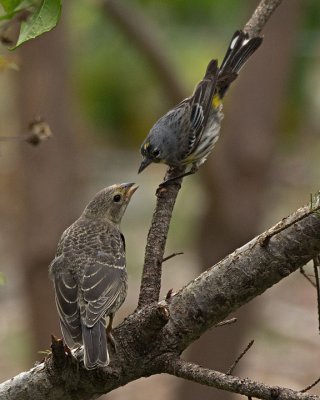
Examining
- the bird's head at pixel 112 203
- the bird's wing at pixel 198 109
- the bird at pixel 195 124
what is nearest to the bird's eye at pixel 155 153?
the bird at pixel 195 124

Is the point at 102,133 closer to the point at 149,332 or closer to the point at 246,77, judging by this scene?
the point at 246,77

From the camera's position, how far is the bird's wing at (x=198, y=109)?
6570 millimetres

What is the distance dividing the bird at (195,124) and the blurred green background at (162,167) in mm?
1706

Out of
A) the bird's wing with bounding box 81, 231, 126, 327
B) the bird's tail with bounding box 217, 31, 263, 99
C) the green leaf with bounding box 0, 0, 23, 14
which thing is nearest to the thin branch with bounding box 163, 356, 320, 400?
the bird's wing with bounding box 81, 231, 126, 327

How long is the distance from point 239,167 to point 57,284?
554 centimetres

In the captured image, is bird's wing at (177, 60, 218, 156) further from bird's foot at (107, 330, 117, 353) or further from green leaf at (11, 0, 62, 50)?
green leaf at (11, 0, 62, 50)

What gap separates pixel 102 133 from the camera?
15.2 meters

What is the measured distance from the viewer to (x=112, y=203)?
583 centimetres

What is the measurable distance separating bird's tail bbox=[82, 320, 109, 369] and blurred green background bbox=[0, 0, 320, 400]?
394cm

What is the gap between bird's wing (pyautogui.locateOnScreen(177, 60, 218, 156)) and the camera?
21.6 ft

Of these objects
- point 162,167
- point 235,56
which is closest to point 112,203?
point 235,56

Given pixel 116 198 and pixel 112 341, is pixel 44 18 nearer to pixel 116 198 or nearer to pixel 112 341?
pixel 112 341

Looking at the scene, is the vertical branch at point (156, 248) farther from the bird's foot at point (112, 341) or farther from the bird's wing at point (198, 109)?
the bird's wing at point (198, 109)

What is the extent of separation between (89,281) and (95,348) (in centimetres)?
97
